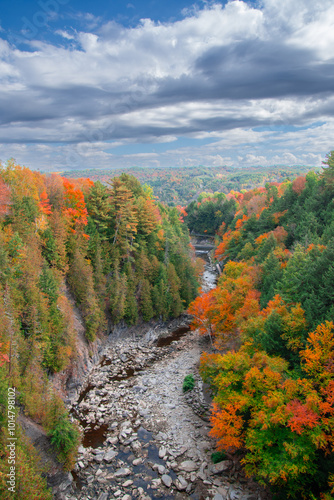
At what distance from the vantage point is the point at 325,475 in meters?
18.5

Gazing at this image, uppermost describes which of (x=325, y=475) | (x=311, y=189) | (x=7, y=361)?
(x=311, y=189)

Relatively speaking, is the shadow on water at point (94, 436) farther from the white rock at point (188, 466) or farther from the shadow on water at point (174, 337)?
the shadow on water at point (174, 337)

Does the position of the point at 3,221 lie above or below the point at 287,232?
above

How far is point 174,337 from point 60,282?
23.8 m

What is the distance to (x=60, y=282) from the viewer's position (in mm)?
36906

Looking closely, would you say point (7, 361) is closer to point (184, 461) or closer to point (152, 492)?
point (152, 492)

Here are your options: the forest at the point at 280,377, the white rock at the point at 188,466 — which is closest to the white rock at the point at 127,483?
the white rock at the point at 188,466

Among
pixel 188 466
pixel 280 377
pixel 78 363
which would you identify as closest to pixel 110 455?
pixel 188 466

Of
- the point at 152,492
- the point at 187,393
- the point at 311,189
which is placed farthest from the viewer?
the point at 311,189

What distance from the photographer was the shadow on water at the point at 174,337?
48.8 meters

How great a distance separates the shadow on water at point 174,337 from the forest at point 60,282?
123 inches

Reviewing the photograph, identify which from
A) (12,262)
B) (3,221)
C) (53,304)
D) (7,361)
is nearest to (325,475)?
(7,361)

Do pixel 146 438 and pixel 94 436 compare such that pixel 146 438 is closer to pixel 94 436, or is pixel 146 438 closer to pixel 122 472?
pixel 122 472

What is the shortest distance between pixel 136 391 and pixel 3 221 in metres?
26.1
